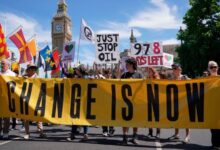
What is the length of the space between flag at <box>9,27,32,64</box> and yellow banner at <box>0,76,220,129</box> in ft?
23.9

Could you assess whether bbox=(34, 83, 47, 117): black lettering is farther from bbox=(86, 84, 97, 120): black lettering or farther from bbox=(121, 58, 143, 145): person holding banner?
bbox=(121, 58, 143, 145): person holding banner

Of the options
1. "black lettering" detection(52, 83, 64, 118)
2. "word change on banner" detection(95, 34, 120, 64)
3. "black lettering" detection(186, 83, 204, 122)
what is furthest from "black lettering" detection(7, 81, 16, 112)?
"word change on banner" detection(95, 34, 120, 64)

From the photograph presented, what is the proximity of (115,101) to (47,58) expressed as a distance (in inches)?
639

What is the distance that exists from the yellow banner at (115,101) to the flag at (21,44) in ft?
23.9

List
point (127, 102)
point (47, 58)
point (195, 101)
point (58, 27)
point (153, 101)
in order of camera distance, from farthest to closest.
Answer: point (58, 27)
point (47, 58)
point (127, 102)
point (153, 101)
point (195, 101)

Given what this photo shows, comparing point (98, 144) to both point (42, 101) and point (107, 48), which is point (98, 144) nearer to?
point (42, 101)

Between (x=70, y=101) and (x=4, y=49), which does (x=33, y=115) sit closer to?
(x=70, y=101)

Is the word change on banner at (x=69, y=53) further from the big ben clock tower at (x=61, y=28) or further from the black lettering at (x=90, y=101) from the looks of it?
the big ben clock tower at (x=61, y=28)

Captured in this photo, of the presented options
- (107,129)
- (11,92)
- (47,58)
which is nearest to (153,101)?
(107,129)

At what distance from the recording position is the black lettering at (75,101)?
10.5m

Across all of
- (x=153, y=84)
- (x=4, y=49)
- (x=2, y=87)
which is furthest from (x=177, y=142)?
(x=4, y=49)

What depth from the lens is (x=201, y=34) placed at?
155 feet

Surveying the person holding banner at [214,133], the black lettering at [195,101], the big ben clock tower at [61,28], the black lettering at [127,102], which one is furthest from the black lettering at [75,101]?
the big ben clock tower at [61,28]

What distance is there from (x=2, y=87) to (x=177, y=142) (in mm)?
4506
